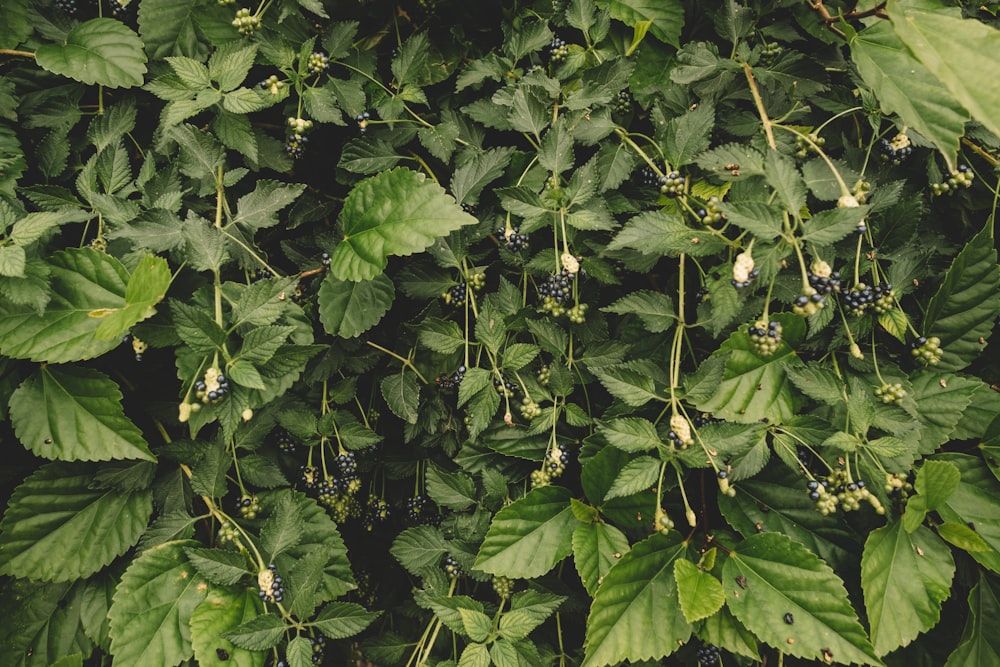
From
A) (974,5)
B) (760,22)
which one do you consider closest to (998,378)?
(974,5)

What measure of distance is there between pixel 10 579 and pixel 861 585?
198cm

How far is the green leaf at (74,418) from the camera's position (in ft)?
4.37

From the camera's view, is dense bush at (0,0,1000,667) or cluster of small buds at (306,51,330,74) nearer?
dense bush at (0,0,1000,667)

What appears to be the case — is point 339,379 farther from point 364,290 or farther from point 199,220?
point 199,220

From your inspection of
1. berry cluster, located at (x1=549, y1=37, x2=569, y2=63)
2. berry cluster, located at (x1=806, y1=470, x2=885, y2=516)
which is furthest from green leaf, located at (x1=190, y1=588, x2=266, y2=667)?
berry cluster, located at (x1=549, y1=37, x2=569, y2=63)

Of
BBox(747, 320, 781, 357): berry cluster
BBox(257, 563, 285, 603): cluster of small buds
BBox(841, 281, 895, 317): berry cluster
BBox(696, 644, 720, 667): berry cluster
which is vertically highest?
BBox(841, 281, 895, 317): berry cluster

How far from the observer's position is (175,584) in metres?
1.35

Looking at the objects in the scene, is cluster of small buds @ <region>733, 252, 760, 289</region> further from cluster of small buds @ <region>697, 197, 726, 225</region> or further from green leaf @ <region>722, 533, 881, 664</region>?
green leaf @ <region>722, 533, 881, 664</region>

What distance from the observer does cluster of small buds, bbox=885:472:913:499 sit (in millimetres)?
1202

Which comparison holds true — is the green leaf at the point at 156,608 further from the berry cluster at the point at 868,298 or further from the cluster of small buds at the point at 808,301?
the berry cluster at the point at 868,298

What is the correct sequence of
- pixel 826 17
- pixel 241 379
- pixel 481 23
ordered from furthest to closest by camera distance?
1. pixel 481 23
2. pixel 826 17
3. pixel 241 379

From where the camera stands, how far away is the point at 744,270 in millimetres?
1143

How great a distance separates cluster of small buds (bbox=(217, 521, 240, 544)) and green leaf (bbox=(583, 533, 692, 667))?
31.4 inches

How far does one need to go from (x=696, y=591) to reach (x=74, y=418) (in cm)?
140
